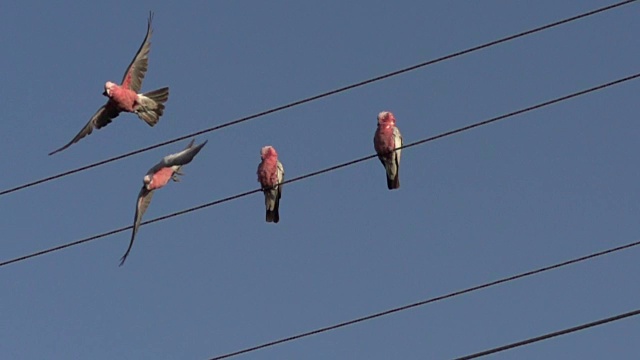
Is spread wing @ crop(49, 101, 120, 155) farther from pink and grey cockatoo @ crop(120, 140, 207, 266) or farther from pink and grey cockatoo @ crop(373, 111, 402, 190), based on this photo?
pink and grey cockatoo @ crop(373, 111, 402, 190)

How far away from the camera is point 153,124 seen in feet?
46.2

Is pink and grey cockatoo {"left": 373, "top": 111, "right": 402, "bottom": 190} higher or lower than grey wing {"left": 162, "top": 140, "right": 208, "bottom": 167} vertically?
higher

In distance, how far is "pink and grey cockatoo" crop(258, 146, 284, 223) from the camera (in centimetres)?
1455

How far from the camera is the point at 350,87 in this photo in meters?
10.0

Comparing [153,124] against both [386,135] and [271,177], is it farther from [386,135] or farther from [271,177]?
[386,135]

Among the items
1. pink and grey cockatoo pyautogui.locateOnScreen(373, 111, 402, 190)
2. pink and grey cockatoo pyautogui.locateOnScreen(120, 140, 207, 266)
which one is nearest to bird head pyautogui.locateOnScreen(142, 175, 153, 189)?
pink and grey cockatoo pyautogui.locateOnScreen(120, 140, 207, 266)

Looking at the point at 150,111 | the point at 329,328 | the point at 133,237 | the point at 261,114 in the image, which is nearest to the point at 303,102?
the point at 261,114

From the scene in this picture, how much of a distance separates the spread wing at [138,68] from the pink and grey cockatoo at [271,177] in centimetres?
137

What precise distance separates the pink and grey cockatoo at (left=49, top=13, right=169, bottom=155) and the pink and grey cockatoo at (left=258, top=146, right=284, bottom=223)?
114cm

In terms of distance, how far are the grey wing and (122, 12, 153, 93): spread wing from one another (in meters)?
1.08

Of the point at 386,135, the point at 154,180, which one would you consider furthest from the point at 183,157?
the point at 386,135

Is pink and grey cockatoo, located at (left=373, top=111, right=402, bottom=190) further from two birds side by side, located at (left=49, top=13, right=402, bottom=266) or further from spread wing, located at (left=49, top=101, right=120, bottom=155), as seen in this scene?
spread wing, located at (left=49, top=101, right=120, bottom=155)

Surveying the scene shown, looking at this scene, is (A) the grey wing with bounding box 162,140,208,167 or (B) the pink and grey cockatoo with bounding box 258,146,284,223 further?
(B) the pink and grey cockatoo with bounding box 258,146,284,223

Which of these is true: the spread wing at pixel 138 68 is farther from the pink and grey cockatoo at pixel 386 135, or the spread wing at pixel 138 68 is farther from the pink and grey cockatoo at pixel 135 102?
the pink and grey cockatoo at pixel 386 135
